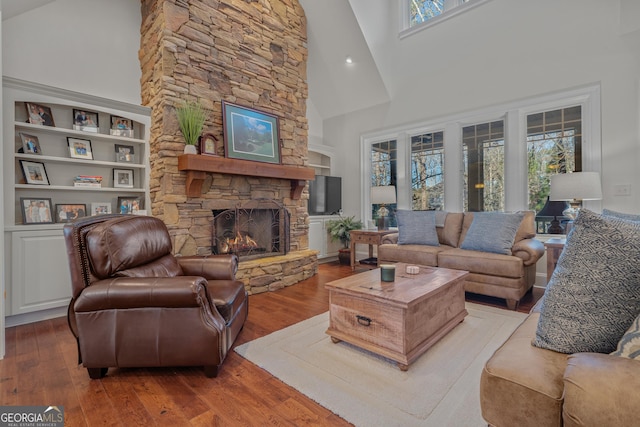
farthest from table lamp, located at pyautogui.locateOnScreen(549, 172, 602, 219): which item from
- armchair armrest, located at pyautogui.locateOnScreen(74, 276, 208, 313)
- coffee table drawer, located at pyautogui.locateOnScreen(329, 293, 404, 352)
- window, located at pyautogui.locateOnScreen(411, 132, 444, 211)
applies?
armchair armrest, located at pyautogui.locateOnScreen(74, 276, 208, 313)

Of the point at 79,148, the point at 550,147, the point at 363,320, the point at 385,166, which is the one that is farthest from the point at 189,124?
the point at 550,147

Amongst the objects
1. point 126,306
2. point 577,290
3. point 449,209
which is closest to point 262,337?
point 126,306

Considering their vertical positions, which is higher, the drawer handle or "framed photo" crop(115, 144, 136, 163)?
"framed photo" crop(115, 144, 136, 163)

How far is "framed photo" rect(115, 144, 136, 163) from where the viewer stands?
3329 millimetres

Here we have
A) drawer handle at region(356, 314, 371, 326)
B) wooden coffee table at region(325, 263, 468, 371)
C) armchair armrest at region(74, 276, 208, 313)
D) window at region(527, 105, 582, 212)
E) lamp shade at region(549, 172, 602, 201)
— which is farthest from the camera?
window at region(527, 105, 582, 212)

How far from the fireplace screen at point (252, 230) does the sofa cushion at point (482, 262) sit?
6.61 feet

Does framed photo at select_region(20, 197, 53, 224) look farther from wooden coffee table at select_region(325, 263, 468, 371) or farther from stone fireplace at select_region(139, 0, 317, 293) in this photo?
wooden coffee table at select_region(325, 263, 468, 371)

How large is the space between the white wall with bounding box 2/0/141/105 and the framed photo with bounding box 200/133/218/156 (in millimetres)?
955

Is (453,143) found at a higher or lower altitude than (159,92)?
lower

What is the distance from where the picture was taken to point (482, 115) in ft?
13.8

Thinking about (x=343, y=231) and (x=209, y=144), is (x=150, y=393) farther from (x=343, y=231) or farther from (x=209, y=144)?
(x=343, y=231)

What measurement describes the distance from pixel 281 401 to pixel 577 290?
1396 millimetres

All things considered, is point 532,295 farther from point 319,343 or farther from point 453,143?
point 319,343

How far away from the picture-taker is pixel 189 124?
3197mm
